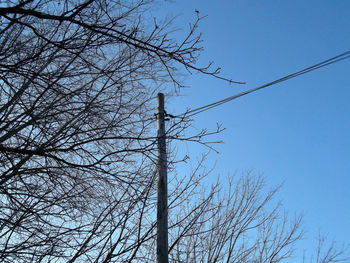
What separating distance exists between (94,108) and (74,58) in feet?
1.59

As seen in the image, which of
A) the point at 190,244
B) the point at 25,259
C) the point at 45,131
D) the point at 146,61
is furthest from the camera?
the point at 190,244

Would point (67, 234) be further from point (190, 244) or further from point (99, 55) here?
point (190, 244)

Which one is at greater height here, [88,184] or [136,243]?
[88,184]

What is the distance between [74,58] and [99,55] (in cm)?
22

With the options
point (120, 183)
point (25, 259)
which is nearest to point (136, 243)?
point (120, 183)

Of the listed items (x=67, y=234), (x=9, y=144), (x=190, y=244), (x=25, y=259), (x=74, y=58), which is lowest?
(x=25, y=259)

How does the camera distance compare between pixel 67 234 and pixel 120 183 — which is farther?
pixel 120 183

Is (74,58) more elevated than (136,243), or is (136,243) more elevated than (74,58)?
(74,58)

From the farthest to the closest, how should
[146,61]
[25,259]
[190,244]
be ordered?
[190,244]
[146,61]
[25,259]

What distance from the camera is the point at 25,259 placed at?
8.58 ft

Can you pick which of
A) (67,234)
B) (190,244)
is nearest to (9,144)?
(67,234)

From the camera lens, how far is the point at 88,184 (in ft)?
9.61

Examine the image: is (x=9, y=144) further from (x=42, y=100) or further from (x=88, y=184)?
(x=88, y=184)

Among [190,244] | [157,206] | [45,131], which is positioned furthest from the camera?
[190,244]
